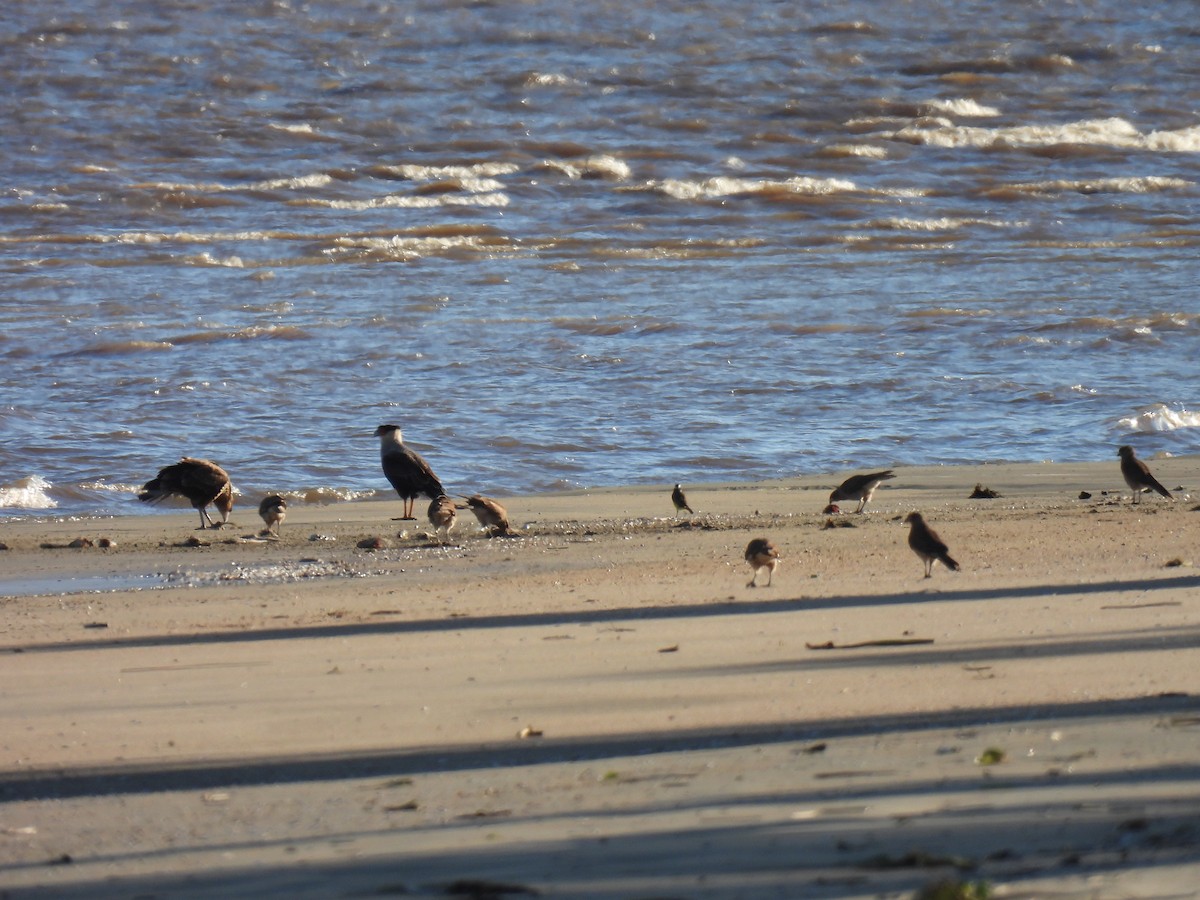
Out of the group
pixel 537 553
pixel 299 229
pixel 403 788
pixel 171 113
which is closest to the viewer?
pixel 403 788

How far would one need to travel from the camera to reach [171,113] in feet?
84.5

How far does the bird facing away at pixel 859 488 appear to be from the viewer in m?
A: 8.35

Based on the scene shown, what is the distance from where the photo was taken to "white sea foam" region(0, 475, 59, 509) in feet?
30.0

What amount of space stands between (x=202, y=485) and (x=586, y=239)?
1200cm

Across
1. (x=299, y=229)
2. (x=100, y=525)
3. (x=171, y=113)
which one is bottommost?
(x=100, y=525)

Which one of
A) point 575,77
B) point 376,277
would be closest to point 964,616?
point 376,277

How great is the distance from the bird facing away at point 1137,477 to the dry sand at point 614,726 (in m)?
1.73

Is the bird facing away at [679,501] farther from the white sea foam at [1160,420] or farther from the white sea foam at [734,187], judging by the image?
the white sea foam at [734,187]

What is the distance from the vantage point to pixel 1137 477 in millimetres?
8617

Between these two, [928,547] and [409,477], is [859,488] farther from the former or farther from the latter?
[409,477]

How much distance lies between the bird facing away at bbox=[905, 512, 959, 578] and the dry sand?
0.19ft

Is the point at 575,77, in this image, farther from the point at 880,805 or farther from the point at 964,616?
the point at 880,805

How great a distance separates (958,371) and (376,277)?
697 cm

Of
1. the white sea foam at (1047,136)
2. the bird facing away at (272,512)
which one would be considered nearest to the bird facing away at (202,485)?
the bird facing away at (272,512)
